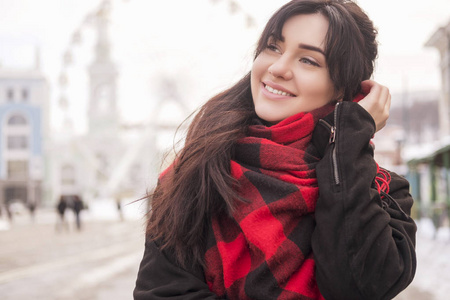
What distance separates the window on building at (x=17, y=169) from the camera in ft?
131

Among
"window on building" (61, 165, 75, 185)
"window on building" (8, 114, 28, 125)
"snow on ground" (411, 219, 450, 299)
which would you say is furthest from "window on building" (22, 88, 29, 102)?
"snow on ground" (411, 219, 450, 299)

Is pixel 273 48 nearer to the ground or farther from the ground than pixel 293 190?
farther from the ground

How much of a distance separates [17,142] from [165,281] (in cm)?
4143

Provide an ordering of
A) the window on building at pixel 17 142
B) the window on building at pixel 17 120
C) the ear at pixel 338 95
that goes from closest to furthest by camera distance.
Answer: the ear at pixel 338 95 < the window on building at pixel 17 142 < the window on building at pixel 17 120

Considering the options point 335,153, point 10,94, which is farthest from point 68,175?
point 335,153

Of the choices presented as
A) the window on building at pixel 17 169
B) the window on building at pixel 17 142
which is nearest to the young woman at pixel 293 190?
the window on building at pixel 17 169

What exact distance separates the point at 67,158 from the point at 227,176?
49068 mm

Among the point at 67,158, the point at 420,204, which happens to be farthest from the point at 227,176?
the point at 67,158

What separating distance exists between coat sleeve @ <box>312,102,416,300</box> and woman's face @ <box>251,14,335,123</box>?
112mm

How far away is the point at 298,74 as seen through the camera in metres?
1.48

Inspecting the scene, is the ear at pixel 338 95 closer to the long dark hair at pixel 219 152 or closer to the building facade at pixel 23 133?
the long dark hair at pixel 219 152

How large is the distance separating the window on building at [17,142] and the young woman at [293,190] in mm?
41170

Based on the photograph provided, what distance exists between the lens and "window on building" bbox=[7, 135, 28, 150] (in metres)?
40.3

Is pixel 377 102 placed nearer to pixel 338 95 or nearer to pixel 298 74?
pixel 338 95
